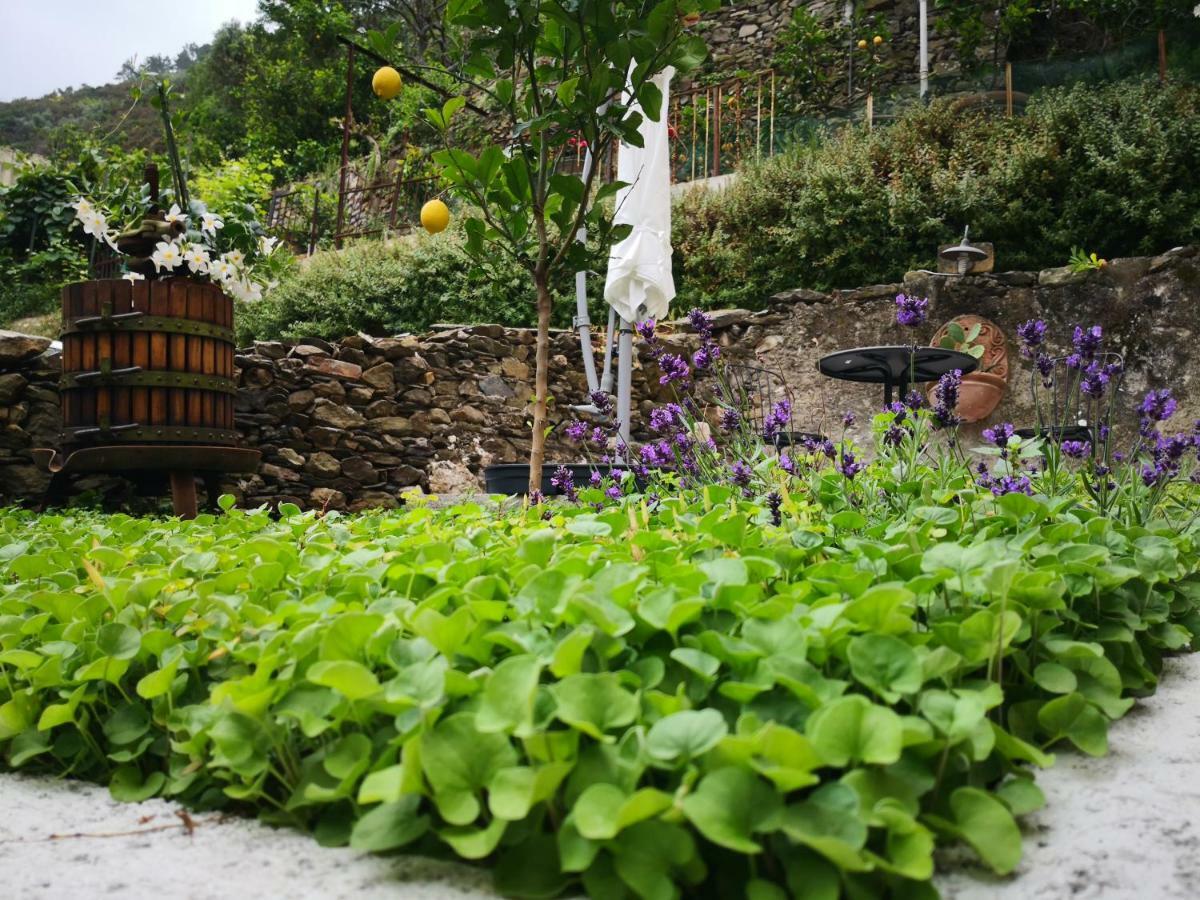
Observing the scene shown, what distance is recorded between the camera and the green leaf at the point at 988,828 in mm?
742

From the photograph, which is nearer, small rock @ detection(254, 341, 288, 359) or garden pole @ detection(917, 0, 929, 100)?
small rock @ detection(254, 341, 288, 359)

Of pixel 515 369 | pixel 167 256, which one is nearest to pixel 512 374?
pixel 515 369

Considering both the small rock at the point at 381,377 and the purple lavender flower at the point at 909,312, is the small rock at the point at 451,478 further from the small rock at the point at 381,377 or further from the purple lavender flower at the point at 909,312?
the purple lavender flower at the point at 909,312

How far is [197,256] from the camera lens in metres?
3.83

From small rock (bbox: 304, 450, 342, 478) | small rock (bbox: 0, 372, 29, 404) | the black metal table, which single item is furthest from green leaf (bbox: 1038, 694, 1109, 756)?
small rock (bbox: 304, 450, 342, 478)

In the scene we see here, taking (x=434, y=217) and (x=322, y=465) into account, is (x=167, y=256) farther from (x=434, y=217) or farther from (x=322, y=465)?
(x=322, y=465)

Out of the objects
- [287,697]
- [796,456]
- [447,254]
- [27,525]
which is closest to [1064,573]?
[287,697]

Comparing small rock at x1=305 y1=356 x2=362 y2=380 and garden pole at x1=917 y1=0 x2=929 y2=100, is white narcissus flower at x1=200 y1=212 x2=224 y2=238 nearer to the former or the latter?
small rock at x1=305 y1=356 x2=362 y2=380

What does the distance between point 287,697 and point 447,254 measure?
23.8 ft

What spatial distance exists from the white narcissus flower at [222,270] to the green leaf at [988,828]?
13.0 feet

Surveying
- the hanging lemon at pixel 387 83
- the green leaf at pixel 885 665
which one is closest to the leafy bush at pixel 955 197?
the hanging lemon at pixel 387 83

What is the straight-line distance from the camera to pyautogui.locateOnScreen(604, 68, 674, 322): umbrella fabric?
406 cm

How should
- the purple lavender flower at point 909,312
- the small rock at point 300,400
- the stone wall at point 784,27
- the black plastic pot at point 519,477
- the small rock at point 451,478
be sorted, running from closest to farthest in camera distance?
1. the purple lavender flower at point 909,312
2. the black plastic pot at point 519,477
3. the small rock at point 300,400
4. the small rock at point 451,478
5. the stone wall at point 784,27

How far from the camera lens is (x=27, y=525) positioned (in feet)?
10.0
